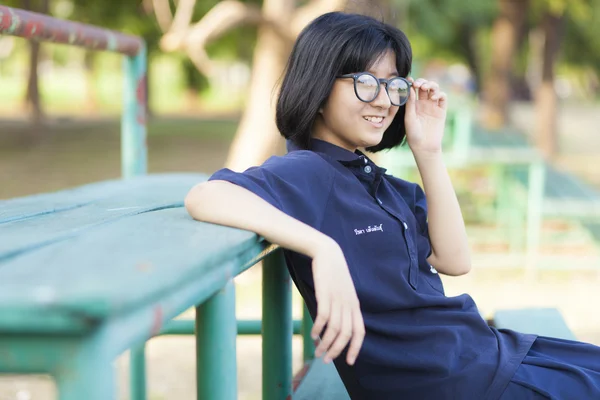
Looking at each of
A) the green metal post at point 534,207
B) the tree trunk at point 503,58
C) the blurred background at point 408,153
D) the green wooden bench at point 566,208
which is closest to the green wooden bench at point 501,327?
the blurred background at point 408,153

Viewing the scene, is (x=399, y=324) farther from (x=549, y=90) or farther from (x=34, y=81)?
(x=34, y=81)

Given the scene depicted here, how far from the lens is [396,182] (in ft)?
5.80

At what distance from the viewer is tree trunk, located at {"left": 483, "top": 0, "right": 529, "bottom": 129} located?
13.6 m

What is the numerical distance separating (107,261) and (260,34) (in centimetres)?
529

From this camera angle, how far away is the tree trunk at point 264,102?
229 inches

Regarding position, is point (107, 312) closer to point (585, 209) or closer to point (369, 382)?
point (369, 382)

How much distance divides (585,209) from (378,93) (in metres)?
4.32

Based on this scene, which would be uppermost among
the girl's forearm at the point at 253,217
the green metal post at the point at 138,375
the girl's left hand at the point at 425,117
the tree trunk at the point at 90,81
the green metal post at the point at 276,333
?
the girl's left hand at the point at 425,117

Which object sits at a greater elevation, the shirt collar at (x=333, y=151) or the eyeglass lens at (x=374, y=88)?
the eyeglass lens at (x=374, y=88)

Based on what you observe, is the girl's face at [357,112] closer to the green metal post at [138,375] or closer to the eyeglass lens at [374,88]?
the eyeglass lens at [374,88]

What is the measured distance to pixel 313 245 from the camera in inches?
49.2

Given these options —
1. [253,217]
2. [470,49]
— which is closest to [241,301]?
[253,217]

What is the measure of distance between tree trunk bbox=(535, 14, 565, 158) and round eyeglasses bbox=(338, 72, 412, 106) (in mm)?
10465

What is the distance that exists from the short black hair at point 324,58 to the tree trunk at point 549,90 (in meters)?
10.4
